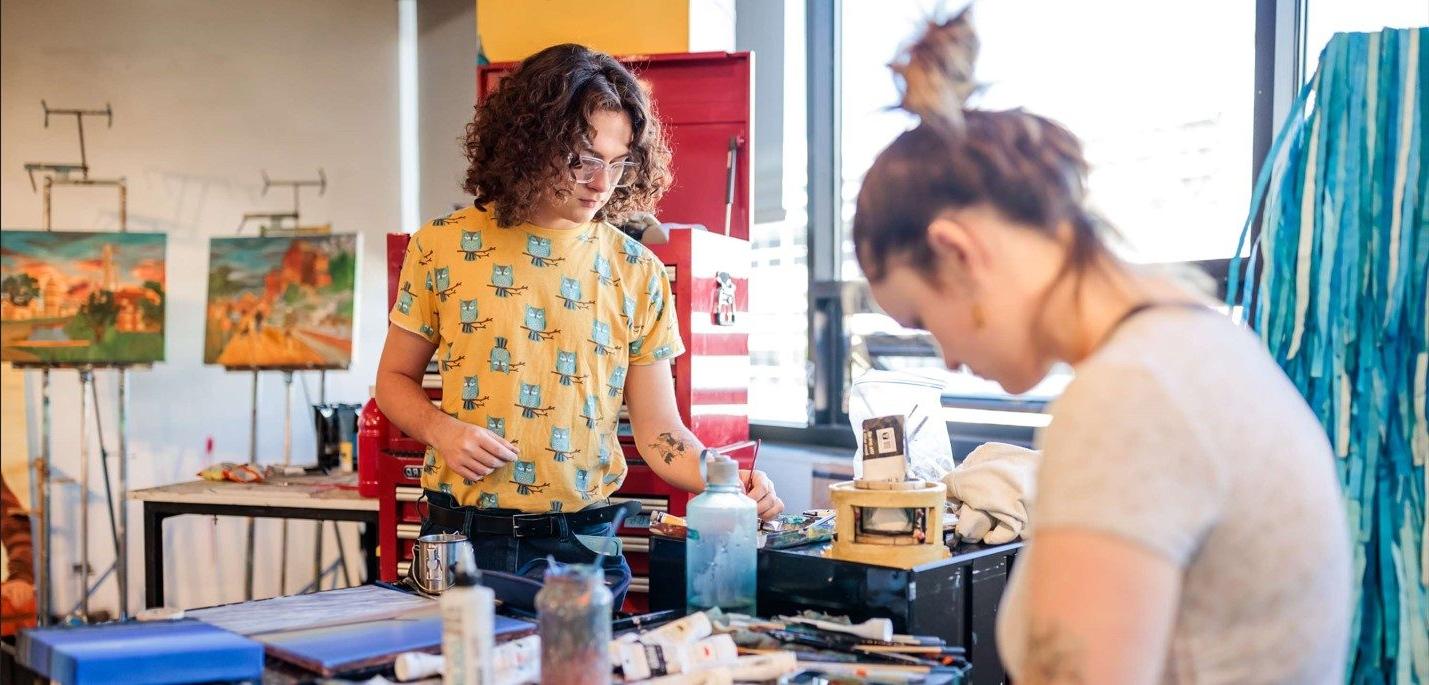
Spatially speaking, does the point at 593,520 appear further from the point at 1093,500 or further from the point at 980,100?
the point at 1093,500

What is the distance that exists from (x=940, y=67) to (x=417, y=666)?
2.60ft

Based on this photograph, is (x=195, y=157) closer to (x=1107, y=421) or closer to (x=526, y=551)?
(x=526, y=551)

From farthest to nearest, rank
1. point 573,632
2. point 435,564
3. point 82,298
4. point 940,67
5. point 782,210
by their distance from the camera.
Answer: point 82,298 < point 782,210 < point 435,564 < point 573,632 < point 940,67

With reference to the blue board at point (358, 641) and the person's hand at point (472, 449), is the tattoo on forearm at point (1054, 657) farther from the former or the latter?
the person's hand at point (472, 449)

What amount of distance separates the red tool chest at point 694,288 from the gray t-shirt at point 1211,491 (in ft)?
5.40

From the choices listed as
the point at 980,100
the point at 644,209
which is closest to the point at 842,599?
the point at 980,100

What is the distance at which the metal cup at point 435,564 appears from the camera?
5.27 feet

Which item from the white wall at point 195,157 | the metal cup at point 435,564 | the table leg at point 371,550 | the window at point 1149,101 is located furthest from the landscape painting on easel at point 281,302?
the metal cup at point 435,564

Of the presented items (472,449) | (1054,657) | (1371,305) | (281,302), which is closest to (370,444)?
(281,302)

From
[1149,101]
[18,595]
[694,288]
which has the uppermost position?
[1149,101]

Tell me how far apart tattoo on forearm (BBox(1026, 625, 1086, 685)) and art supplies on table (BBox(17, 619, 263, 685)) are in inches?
32.2

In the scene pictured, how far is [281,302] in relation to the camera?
4039 millimetres

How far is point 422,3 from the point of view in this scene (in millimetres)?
4699

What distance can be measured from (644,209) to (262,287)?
95.6 inches
